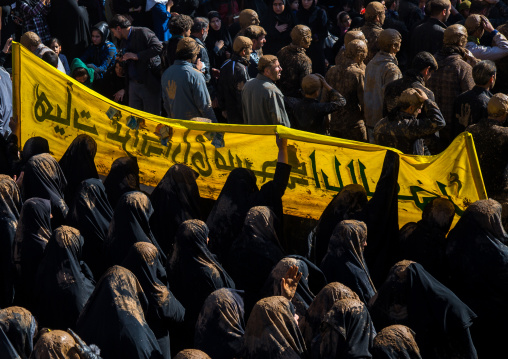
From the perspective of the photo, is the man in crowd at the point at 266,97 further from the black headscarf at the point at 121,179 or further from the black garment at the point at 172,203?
the black headscarf at the point at 121,179

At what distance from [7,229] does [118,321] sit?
7.12 feet

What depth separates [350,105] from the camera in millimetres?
9633

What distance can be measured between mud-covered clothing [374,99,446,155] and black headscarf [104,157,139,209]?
7.33 feet

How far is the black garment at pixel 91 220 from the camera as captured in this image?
24.9 ft

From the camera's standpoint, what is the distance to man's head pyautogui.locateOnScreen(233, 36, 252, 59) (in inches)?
376

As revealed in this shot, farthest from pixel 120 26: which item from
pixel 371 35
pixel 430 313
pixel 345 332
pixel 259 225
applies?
pixel 345 332

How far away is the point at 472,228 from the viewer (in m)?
6.40

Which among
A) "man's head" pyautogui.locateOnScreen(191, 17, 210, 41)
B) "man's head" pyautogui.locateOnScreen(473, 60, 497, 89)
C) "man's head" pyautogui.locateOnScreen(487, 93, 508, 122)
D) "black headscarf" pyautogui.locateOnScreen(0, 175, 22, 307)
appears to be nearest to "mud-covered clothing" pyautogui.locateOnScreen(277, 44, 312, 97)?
"man's head" pyautogui.locateOnScreen(191, 17, 210, 41)

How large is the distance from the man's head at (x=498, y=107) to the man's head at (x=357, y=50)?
224 cm

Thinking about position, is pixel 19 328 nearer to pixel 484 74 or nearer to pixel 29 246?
pixel 29 246

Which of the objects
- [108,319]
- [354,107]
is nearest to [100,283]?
[108,319]

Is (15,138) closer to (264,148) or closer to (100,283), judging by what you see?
(264,148)

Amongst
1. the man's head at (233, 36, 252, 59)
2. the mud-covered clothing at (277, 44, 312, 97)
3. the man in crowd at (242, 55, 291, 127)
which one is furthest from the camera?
the mud-covered clothing at (277, 44, 312, 97)

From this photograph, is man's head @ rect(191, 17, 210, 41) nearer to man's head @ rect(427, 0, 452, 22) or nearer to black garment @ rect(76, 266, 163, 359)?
man's head @ rect(427, 0, 452, 22)
